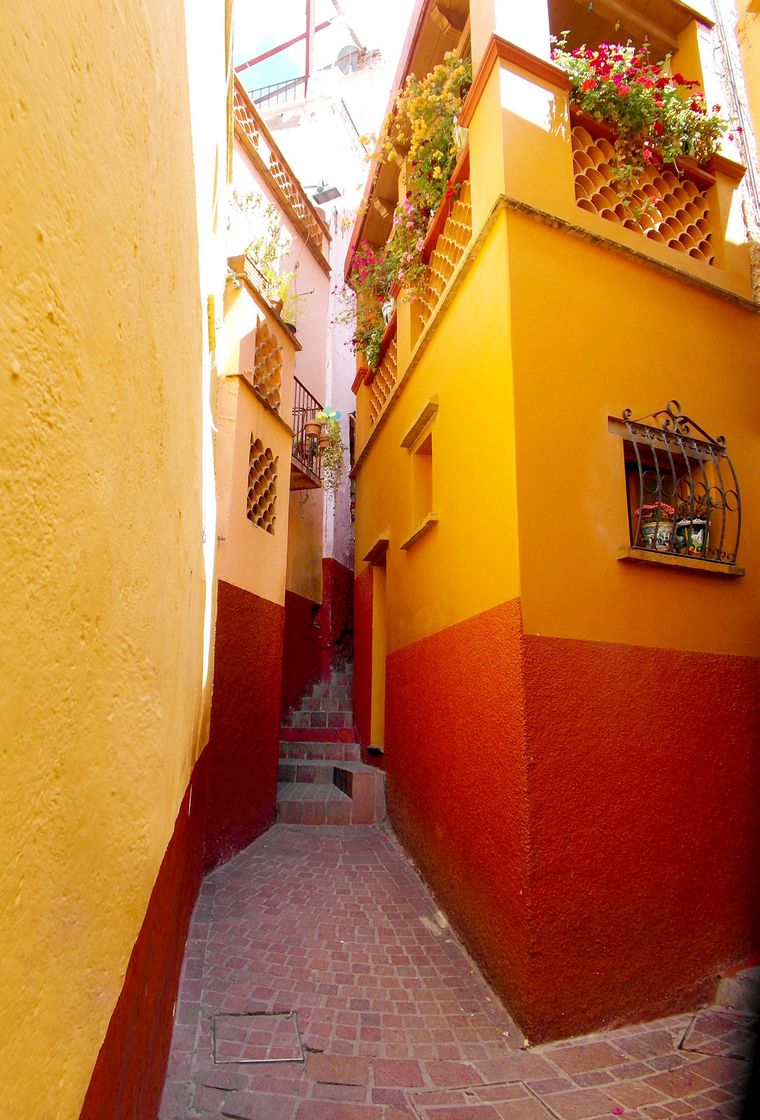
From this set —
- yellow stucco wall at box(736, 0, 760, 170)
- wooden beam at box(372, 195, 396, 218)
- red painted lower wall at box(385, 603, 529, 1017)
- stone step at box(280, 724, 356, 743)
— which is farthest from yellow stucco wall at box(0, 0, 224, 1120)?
wooden beam at box(372, 195, 396, 218)

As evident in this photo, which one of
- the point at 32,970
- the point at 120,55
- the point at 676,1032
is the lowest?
the point at 676,1032

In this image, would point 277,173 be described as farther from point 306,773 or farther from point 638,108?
point 306,773

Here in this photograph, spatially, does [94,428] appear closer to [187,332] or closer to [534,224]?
[187,332]

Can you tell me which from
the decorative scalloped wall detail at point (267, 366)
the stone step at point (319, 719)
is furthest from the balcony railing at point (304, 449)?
the stone step at point (319, 719)

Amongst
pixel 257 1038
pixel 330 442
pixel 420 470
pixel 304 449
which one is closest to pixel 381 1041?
pixel 257 1038

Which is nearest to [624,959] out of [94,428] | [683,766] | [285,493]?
[683,766]

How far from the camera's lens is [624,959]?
3.66m

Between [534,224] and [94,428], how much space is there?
432 cm

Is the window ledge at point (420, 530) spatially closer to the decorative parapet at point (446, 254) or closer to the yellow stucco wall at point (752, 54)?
the decorative parapet at point (446, 254)

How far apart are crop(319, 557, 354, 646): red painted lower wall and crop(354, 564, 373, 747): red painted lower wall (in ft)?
4.19

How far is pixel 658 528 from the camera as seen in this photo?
4410 mm

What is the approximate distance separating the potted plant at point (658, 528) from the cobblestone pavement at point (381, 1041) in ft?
9.18

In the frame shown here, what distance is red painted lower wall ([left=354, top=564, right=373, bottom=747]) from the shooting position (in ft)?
26.2

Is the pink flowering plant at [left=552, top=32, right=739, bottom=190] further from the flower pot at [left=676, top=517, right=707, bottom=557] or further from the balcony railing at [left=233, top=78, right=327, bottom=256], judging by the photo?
the balcony railing at [left=233, top=78, right=327, bottom=256]
